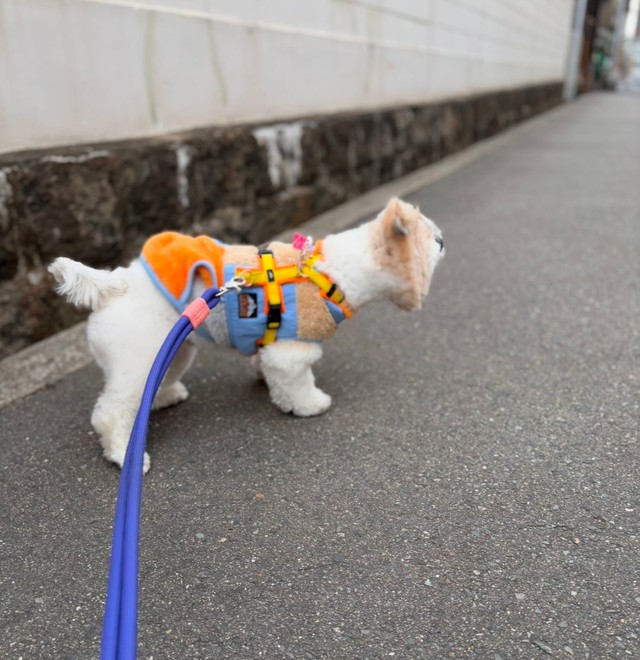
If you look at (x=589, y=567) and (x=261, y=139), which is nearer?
(x=589, y=567)

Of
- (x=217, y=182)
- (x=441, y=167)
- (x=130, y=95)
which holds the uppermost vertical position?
(x=130, y=95)

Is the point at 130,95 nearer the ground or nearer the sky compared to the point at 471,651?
nearer the sky

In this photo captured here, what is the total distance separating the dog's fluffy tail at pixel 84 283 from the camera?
2014 mm

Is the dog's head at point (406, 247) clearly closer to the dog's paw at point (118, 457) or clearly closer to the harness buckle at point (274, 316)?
Result: the harness buckle at point (274, 316)

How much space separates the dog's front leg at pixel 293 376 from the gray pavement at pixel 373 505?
7 cm

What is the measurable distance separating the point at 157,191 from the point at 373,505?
2314 millimetres

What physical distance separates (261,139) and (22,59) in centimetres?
187

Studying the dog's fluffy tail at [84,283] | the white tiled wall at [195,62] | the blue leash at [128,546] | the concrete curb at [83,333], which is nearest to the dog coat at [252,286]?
the dog's fluffy tail at [84,283]

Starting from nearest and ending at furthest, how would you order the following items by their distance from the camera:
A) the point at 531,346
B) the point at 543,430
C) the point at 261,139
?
1. the point at 543,430
2. the point at 531,346
3. the point at 261,139

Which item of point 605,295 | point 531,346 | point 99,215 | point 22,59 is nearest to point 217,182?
point 99,215

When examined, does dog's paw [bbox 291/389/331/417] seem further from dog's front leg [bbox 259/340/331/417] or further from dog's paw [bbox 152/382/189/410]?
dog's paw [bbox 152/382/189/410]

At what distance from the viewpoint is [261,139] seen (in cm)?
443

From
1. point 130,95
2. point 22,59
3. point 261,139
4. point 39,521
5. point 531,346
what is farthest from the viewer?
point 261,139

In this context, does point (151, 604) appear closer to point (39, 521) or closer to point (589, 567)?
point (39, 521)
